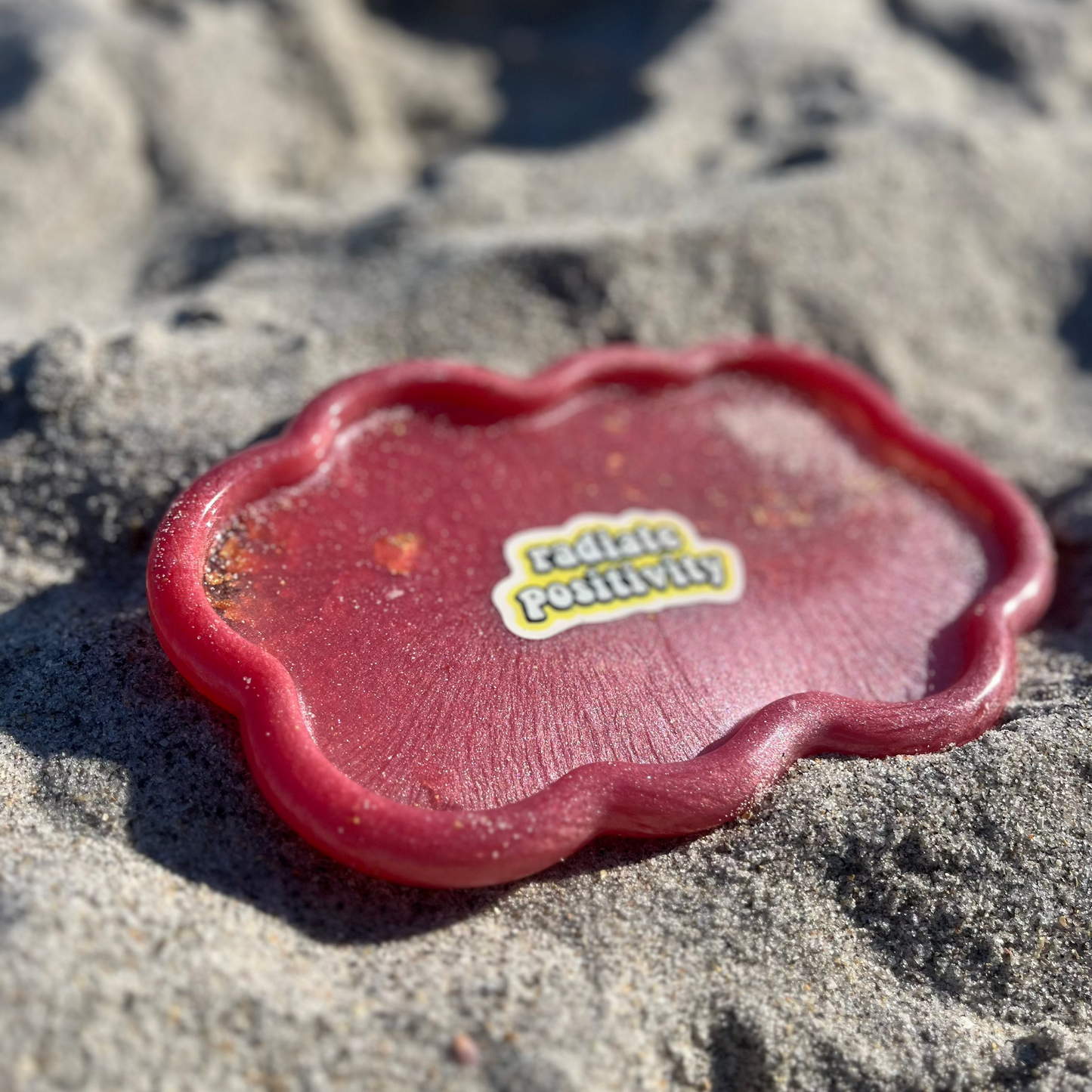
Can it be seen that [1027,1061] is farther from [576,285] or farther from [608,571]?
[576,285]

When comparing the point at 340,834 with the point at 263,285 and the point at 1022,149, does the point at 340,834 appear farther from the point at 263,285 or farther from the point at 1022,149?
the point at 1022,149

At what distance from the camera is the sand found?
1552 millimetres

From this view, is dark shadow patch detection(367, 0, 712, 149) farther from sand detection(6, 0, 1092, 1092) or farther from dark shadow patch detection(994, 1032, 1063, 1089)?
dark shadow patch detection(994, 1032, 1063, 1089)

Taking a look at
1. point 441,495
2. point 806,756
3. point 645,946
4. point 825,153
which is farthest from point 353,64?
point 645,946

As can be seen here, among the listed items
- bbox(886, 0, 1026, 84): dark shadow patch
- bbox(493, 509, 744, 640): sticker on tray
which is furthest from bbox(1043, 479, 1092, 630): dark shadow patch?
bbox(886, 0, 1026, 84): dark shadow patch

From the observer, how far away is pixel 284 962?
1.57 m

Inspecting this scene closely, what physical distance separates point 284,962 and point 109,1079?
0.92ft

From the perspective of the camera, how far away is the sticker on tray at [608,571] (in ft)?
6.79

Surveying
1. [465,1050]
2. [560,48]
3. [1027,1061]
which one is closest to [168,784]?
[465,1050]

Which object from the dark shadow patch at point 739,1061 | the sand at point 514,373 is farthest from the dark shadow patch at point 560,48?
the dark shadow patch at point 739,1061

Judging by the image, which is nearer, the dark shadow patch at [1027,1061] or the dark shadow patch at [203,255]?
the dark shadow patch at [1027,1061]

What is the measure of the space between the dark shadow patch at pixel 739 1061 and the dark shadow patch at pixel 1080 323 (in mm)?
2378

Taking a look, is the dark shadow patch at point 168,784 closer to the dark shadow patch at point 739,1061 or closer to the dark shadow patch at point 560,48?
the dark shadow patch at point 739,1061

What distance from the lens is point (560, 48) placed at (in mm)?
3996
